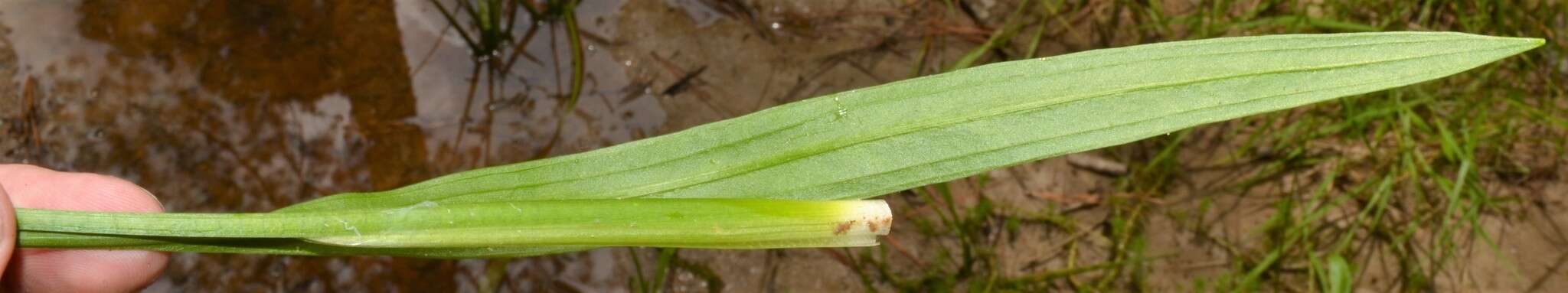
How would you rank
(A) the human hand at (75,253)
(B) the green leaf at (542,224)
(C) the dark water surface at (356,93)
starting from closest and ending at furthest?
(B) the green leaf at (542,224)
(A) the human hand at (75,253)
(C) the dark water surface at (356,93)

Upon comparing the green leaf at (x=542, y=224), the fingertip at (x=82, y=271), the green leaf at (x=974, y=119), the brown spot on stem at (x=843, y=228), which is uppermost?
the green leaf at (x=974, y=119)

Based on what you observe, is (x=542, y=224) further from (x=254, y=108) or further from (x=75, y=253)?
(x=254, y=108)

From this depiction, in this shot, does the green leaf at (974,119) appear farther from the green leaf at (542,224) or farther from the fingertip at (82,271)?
the fingertip at (82,271)

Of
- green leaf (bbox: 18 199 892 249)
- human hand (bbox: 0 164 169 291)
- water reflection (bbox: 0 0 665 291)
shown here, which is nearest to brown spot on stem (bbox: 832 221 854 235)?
green leaf (bbox: 18 199 892 249)

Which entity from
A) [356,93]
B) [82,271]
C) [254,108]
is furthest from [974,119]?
[254,108]

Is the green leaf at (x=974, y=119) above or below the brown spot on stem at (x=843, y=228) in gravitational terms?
above

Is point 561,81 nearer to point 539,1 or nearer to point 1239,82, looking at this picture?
point 539,1

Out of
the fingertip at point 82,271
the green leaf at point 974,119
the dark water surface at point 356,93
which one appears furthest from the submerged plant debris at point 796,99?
the green leaf at point 974,119
